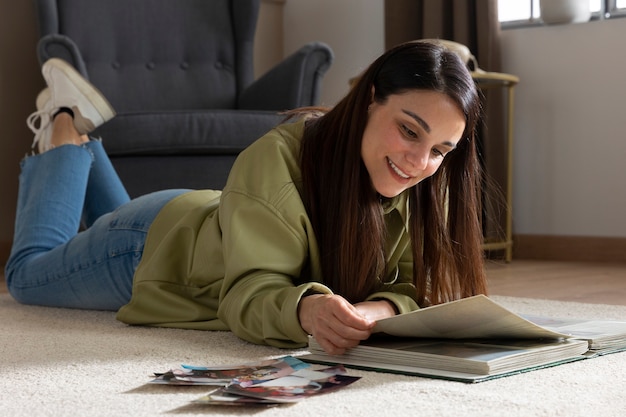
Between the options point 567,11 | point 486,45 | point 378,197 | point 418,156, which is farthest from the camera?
point 486,45

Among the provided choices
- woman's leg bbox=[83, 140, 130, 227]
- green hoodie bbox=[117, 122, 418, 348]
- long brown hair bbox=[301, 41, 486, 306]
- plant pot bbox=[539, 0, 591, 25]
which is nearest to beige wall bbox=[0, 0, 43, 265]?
woman's leg bbox=[83, 140, 130, 227]

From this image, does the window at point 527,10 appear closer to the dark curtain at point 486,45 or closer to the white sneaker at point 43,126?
the dark curtain at point 486,45

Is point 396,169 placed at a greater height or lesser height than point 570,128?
greater

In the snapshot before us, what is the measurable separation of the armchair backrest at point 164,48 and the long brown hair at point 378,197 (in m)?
2.23

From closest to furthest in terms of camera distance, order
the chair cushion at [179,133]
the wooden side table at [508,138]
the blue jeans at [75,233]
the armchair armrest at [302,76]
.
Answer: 1. the blue jeans at [75,233]
2. the chair cushion at [179,133]
3. the armchair armrest at [302,76]
4. the wooden side table at [508,138]

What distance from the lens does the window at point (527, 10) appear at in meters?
3.54

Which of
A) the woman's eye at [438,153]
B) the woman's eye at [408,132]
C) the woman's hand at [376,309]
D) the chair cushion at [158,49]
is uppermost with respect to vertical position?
the chair cushion at [158,49]

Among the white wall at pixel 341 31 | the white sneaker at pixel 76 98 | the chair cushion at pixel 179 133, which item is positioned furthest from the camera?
the white wall at pixel 341 31

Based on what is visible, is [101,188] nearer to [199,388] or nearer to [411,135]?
[411,135]

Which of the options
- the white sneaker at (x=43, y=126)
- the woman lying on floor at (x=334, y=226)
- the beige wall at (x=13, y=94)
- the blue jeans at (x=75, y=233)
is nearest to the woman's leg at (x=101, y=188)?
the blue jeans at (x=75, y=233)

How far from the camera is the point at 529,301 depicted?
2131 millimetres

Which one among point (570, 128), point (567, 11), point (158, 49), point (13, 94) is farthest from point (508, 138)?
point (13, 94)

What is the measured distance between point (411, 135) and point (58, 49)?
7.41ft

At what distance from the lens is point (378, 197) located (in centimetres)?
148
